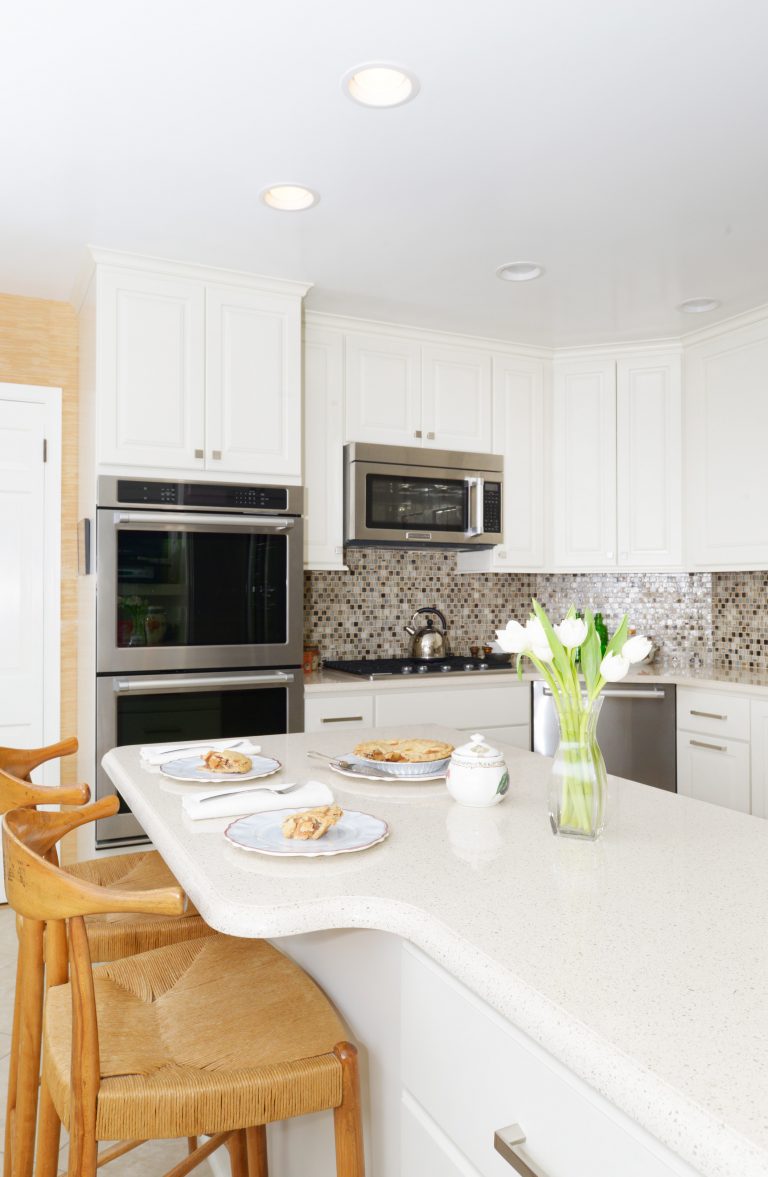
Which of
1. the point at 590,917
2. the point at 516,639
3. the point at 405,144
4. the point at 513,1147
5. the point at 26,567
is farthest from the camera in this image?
the point at 26,567

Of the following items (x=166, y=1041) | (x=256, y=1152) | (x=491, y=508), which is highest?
(x=491, y=508)

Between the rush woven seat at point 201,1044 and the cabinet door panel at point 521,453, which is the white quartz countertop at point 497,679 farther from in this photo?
the rush woven seat at point 201,1044

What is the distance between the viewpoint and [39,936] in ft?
4.68

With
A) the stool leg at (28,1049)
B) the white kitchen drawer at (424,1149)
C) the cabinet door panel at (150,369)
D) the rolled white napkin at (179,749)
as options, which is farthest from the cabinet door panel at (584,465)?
the white kitchen drawer at (424,1149)

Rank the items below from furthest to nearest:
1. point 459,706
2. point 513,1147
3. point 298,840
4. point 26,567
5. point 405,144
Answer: point 459,706 < point 26,567 < point 405,144 < point 298,840 < point 513,1147

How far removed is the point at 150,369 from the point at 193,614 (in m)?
0.92

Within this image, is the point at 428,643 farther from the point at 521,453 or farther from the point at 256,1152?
the point at 256,1152

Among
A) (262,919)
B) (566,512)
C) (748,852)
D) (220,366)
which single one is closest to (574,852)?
(748,852)

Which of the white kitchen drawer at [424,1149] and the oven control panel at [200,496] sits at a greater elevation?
the oven control panel at [200,496]

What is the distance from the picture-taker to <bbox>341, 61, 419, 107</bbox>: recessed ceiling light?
202 cm

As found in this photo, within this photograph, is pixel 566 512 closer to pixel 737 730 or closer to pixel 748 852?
pixel 737 730

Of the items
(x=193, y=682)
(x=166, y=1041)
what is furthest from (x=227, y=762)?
(x=193, y=682)

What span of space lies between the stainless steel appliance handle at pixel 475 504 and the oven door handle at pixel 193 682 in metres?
1.22

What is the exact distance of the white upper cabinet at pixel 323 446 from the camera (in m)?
3.71
